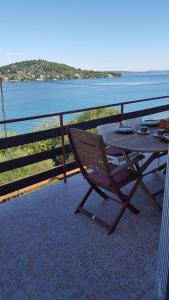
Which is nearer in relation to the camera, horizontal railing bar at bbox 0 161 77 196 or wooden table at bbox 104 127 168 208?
wooden table at bbox 104 127 168 208

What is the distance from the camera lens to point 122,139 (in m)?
2.50

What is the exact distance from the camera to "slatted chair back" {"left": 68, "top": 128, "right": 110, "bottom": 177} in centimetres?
203

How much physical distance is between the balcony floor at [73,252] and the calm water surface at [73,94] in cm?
2707

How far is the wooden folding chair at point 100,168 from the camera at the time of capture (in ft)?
6.85

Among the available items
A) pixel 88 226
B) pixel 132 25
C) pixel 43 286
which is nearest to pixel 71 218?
pixel 88 226

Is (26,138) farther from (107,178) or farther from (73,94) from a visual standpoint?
(73,94)

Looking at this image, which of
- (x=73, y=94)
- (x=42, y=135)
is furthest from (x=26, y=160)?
(x=73, y=94)

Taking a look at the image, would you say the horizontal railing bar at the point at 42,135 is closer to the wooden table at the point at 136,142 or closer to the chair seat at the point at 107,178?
the wooden table at the point at 136,142

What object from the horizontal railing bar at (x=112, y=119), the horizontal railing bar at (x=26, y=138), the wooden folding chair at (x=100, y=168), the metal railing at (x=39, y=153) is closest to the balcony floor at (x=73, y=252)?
the wooden folding chair at (x=100, y=168)

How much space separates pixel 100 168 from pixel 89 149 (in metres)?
0.20

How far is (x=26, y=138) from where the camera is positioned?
114 inches

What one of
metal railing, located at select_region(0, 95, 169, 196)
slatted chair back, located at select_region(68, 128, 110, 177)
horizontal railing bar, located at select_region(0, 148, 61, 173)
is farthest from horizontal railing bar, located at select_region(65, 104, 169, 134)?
slatted chair back, located at select_region(68, 128, 110, 177)

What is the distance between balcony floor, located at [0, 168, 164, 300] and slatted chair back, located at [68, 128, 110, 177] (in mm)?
591

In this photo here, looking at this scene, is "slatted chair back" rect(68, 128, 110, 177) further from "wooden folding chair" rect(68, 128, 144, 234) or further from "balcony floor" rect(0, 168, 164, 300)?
"balcony floor" rect(0, 168, 164, 300)
